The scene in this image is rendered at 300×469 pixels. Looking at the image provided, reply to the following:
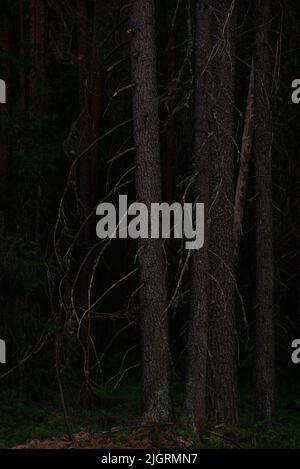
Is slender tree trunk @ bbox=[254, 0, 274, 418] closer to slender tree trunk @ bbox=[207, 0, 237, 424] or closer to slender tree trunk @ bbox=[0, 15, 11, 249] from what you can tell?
slender tree trunk @ bbox=[207, 0, 237, 424]

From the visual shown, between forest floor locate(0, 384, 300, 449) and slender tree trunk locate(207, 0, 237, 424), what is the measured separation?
50 centimetres

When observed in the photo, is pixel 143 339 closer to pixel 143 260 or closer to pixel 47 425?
pixel 143 260

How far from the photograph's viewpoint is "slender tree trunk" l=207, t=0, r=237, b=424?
37.5 ft

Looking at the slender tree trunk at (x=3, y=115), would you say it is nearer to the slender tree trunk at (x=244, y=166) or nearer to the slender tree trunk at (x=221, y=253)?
the slender tree trunk at (x=244, y=166)

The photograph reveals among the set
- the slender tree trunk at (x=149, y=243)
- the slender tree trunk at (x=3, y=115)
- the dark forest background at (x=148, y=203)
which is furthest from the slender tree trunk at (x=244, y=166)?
the slender tree trunk at (x=3, y=115)

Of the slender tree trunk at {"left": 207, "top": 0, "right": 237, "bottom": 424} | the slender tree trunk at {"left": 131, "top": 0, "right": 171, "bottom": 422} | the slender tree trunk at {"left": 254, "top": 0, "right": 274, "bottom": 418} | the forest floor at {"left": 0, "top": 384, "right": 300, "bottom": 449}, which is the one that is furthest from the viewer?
the slender tree trunk at {"left": 254, "top": 0, "right": 274, "bottom": 418}

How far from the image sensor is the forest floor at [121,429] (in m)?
10.3

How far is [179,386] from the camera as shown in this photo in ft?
70.6

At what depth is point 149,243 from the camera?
11.0 m

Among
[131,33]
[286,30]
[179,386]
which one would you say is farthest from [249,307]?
[131,33]

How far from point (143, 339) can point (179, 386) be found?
10.9 m

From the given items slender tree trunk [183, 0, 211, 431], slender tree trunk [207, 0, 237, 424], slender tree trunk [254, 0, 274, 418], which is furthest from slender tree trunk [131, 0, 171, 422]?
slender tree trunk [254, 0, 274, 418]

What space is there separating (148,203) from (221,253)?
140cm

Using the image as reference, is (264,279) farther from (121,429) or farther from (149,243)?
(121,429)
